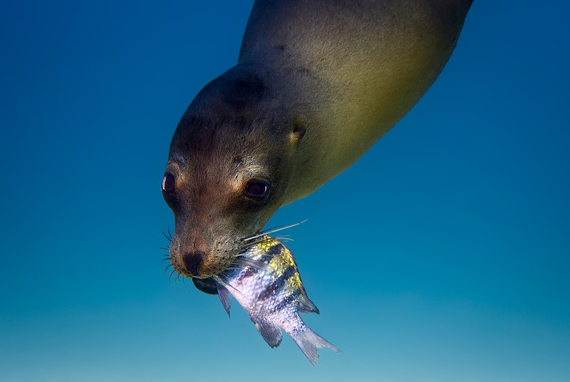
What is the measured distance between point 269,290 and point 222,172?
1.98 feet

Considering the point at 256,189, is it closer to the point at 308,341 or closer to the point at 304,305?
the point at 304,305

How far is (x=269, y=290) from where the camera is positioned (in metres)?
2.34

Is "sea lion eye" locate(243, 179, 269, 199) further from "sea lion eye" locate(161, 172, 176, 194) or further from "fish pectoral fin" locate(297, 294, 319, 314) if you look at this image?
"fish pectoral fin" locate(297, 294, 319, 314)

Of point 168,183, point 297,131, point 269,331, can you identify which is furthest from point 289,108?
point 269,331

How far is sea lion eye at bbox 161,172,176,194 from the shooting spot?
233 centimetres

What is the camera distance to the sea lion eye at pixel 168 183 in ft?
7.64

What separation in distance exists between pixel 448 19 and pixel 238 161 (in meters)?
1.98

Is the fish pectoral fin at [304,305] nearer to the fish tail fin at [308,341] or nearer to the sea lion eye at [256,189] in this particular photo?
the fish tail fin at [308,341]

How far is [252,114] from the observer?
93.4 inches

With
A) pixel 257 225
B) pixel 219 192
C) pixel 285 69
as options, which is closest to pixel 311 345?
pixel 257 225

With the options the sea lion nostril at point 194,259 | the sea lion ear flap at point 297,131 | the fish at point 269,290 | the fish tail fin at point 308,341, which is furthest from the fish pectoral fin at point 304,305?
the sea lion ear flap at point 297,131

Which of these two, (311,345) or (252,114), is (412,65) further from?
(311,345)

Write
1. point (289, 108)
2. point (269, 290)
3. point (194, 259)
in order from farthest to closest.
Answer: point (289, 108) < point (269, 290) < point (194, 259)

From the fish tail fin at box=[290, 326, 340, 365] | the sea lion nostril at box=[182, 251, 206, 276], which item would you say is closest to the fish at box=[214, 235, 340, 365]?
the fish tail fin at box=[290, 326, 340, 365]
